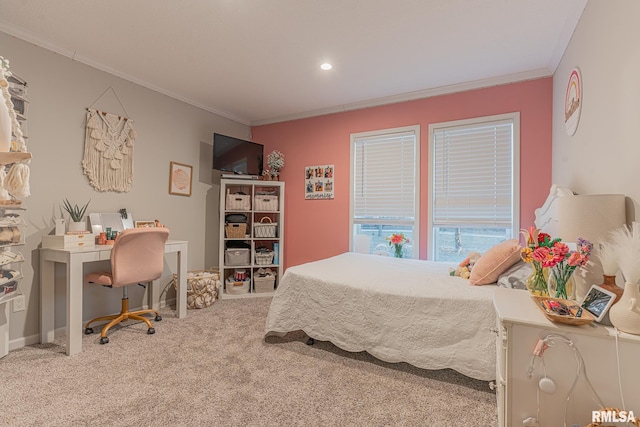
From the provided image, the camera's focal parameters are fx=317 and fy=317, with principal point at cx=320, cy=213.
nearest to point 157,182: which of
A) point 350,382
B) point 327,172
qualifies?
point 327,172

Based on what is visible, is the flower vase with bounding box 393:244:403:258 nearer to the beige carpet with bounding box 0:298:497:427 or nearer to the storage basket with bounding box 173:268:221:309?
the beige carpet with bounding box 0:298:497:427

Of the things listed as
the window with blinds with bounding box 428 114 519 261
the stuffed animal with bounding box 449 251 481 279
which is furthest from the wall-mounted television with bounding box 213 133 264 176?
the stuffed animal with bounding box 449 251 481 279

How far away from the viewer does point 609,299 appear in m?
1.17

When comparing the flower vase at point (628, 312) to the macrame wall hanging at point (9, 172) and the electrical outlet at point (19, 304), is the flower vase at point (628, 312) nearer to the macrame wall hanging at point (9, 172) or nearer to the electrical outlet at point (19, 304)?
the macrame wall hanging at point (9, 172)

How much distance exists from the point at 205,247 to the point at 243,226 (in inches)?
23.5

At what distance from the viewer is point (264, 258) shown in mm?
4367

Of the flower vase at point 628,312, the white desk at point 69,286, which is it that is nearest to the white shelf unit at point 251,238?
the white desk at point 69,286

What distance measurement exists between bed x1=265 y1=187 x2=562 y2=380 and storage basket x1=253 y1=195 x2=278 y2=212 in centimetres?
185

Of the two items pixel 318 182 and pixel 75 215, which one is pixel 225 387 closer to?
pixel 75 215

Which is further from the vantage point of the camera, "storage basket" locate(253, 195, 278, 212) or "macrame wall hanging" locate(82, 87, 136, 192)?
"storage basket" locate(253, 195, 278, 212)

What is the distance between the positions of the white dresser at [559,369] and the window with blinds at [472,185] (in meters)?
2.25

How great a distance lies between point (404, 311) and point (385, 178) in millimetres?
2176

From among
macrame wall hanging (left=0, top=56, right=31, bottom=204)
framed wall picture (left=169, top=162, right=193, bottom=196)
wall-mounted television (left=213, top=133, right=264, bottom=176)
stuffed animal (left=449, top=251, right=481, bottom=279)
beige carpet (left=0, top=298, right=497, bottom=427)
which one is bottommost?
beige carpet (left=0, top=298, right=497, bottom=427)

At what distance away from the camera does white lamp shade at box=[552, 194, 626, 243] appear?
4.72 ft
